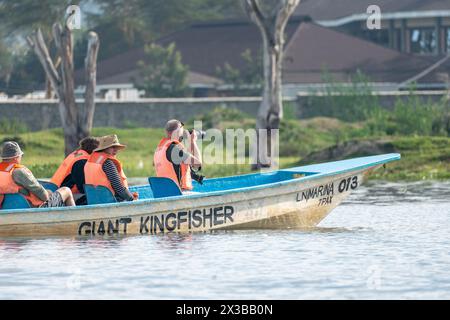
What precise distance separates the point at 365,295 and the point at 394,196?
46.0 feet

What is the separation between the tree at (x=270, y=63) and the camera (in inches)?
1501

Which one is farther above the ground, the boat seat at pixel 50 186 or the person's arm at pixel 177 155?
the person's arm at pixel 177 155

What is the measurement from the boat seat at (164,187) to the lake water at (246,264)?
67cm

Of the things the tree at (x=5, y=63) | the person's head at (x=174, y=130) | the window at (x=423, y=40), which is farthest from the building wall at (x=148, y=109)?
the person's head at (x=174, y=130)

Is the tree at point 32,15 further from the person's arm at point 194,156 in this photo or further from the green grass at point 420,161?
the person's arm at point 194,156

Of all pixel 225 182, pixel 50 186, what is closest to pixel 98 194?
pixel 50 186

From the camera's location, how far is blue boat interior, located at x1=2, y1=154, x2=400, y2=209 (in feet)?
69.4

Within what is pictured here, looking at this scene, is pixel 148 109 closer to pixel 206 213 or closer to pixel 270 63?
pixel 270 63

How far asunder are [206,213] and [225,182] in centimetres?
249

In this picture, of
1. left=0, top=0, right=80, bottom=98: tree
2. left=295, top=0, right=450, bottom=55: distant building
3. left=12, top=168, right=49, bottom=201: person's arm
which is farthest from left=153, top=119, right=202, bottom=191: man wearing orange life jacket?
left=295, top=0, right=450, bottom=55: distant building

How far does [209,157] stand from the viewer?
133 ft

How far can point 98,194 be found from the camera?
21172 millimetres
